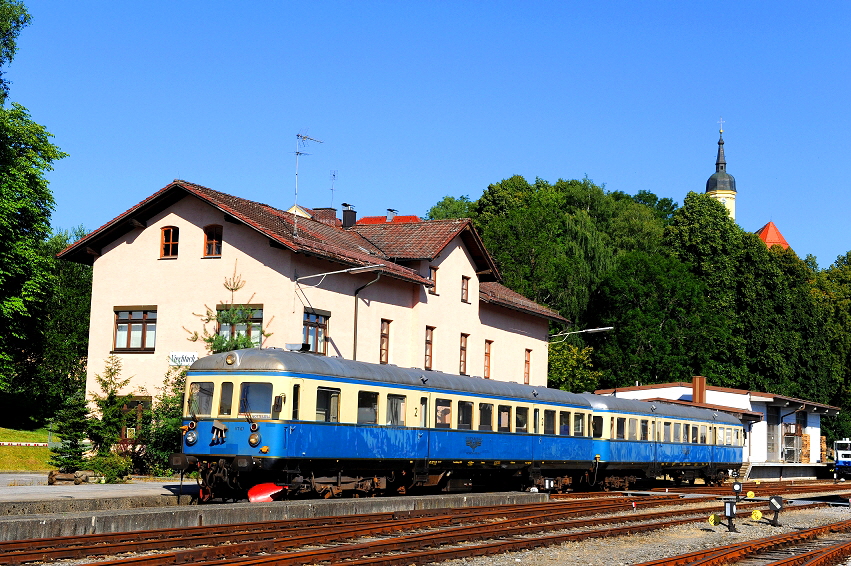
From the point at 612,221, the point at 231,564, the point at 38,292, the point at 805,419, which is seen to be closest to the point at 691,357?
the point at 805,419

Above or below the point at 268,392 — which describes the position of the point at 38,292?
above

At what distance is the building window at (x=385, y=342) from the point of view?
115ft

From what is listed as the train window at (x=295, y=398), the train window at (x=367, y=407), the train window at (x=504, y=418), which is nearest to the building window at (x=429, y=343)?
the train window at (x=504, y=418)

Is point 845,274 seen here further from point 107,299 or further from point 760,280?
point 107,299

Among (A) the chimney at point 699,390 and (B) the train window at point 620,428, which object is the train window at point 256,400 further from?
(A) the chimney at point 699,390

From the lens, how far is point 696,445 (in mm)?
37219

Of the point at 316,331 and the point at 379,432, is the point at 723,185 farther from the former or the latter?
the point at 379,432

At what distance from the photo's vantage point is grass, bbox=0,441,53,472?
32094 millimetres

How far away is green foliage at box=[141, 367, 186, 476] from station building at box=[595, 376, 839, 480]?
76.2 feet

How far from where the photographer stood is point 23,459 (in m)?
33.4

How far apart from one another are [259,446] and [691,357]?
46556 mm

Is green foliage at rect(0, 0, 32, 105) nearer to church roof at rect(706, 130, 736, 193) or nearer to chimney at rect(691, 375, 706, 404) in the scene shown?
chimney at rect(691, 375, 706, 404)

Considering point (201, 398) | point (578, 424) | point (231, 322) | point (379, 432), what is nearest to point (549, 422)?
point (578, 424)

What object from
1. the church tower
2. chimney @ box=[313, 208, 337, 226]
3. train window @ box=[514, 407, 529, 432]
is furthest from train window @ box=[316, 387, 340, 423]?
the church tower
